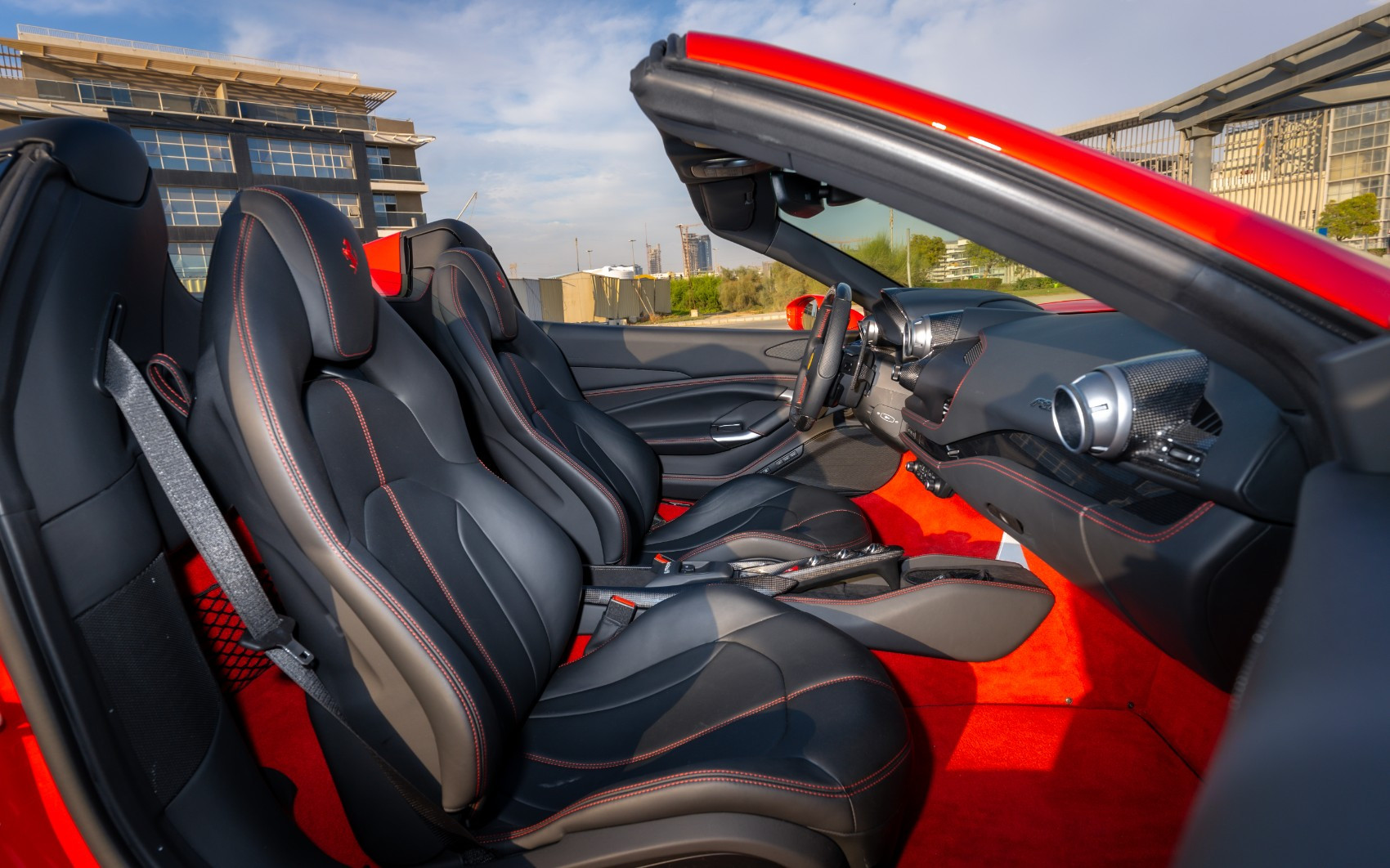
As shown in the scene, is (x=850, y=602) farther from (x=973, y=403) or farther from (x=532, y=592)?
(x=532, y=592)

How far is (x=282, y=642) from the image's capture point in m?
1.10

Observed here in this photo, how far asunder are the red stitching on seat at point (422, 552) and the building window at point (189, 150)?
27.0m

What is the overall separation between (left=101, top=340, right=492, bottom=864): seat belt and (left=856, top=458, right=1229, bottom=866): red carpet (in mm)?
912

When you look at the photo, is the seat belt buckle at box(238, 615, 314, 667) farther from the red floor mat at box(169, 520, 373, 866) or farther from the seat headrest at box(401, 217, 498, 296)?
the seat headrest at box(401, 217, 498, 296)

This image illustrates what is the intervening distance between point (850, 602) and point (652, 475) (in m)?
1.22

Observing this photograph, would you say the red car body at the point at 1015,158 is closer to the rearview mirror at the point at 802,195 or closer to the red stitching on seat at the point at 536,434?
the rearview mirror at the point at 802,195

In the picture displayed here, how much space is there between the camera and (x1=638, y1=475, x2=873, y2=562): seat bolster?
225cm

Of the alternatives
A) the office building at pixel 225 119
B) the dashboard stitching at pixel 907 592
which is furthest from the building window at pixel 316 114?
the dashboard stitching at pixel 907 592

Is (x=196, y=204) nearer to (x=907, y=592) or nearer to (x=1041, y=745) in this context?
(x=907, y=592)

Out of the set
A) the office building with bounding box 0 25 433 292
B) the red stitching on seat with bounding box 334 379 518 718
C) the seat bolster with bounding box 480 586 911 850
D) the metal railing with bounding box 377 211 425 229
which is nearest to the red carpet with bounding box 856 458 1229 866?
the seat bolster with bounding box 480 586 911 850

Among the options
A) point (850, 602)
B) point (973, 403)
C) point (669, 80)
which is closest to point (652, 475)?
point (850, 602)

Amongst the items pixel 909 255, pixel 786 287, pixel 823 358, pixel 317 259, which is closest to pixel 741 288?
pixel 786 287

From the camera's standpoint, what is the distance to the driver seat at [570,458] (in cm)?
220

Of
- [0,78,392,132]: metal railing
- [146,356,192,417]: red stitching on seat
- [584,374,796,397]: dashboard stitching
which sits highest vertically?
[0,78,392,132]: metal railing
